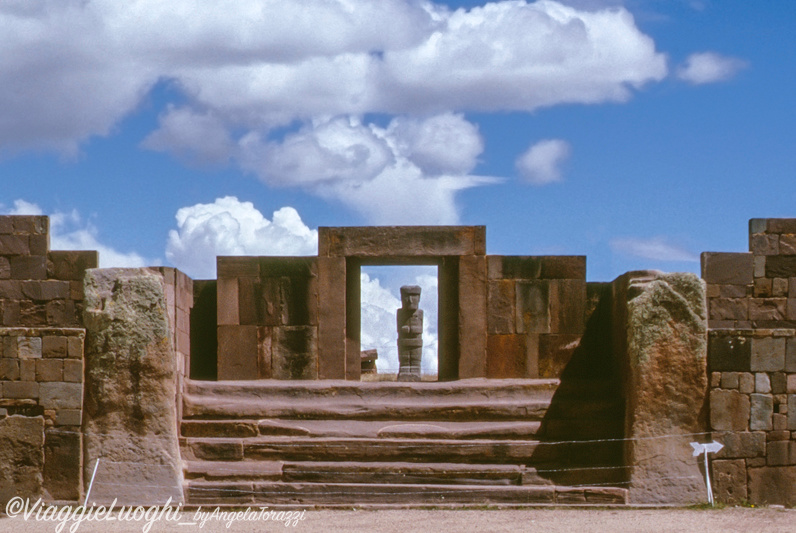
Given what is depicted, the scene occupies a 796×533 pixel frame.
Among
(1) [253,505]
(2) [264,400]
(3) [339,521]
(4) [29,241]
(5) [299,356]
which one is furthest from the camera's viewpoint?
(4) [29,241]

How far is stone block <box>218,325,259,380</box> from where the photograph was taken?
39.2ft

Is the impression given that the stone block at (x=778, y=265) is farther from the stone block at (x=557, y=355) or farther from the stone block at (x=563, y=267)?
the stone block at (x=557, y=355)

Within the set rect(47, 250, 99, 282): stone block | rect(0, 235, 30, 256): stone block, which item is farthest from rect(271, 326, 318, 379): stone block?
rect(0, 235, 30, 256): stone block

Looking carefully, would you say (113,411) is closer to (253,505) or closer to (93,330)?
(93,330)

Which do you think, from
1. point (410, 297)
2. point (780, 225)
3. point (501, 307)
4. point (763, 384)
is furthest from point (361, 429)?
point (410, 297)

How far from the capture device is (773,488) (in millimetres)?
9562

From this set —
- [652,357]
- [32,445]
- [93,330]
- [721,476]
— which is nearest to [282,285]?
[93,330]

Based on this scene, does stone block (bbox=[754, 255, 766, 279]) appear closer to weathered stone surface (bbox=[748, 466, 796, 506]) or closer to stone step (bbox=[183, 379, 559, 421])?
stone step (bbox=[183, 379, 559, 421])

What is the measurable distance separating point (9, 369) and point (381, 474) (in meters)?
3.76

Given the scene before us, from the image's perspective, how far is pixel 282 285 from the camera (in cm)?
1204

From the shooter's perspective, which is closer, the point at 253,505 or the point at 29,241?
the point at 253,505

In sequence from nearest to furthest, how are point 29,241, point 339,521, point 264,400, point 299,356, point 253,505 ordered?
point 339,521
point 253,505
point 264,400
point 299,356
point 29,241

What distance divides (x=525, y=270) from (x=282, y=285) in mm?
2906

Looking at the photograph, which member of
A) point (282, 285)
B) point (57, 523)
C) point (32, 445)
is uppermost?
point (282, 285)
